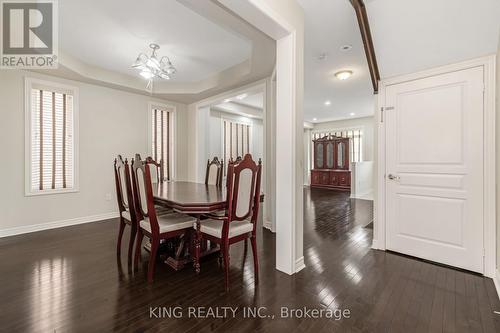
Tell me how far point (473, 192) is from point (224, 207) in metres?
2.50

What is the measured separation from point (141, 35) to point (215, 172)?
2134 millimetres

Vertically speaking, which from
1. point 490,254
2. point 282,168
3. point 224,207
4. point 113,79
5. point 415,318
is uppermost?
point 113,79

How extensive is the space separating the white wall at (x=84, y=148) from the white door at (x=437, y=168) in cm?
461

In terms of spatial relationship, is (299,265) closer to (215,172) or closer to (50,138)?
(215,172)

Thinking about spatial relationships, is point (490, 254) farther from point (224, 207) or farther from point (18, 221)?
point (18, 221)

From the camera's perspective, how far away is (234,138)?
23.9 feet

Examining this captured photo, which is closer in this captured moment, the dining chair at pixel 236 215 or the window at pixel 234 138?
the dining chair at pixel 236 215

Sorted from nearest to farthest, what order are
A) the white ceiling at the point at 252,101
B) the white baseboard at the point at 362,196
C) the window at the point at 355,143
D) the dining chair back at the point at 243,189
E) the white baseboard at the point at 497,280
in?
1. the white baseboard at the point at 497,280
2. the dining chair back at the point at 243,189
3. the white ceiling at the point at 252,101
4. the white baseboard at the point at 362,196
5. the window at the point at 355,143

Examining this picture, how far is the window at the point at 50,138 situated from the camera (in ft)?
11.8

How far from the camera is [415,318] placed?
5.24 ft

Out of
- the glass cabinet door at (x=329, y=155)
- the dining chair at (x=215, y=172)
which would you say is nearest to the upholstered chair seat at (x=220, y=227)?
the dining chair at (x=215, y=172)

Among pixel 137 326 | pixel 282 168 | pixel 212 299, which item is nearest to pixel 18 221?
pixel 137 326

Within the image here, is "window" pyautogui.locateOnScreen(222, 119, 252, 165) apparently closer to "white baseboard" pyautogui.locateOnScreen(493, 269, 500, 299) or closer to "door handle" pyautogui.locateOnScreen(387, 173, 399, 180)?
"door handle" pyautogui.locateOnScreen(387, 173, 399, 180)

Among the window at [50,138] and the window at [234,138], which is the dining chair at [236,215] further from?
the window at [234,138]
